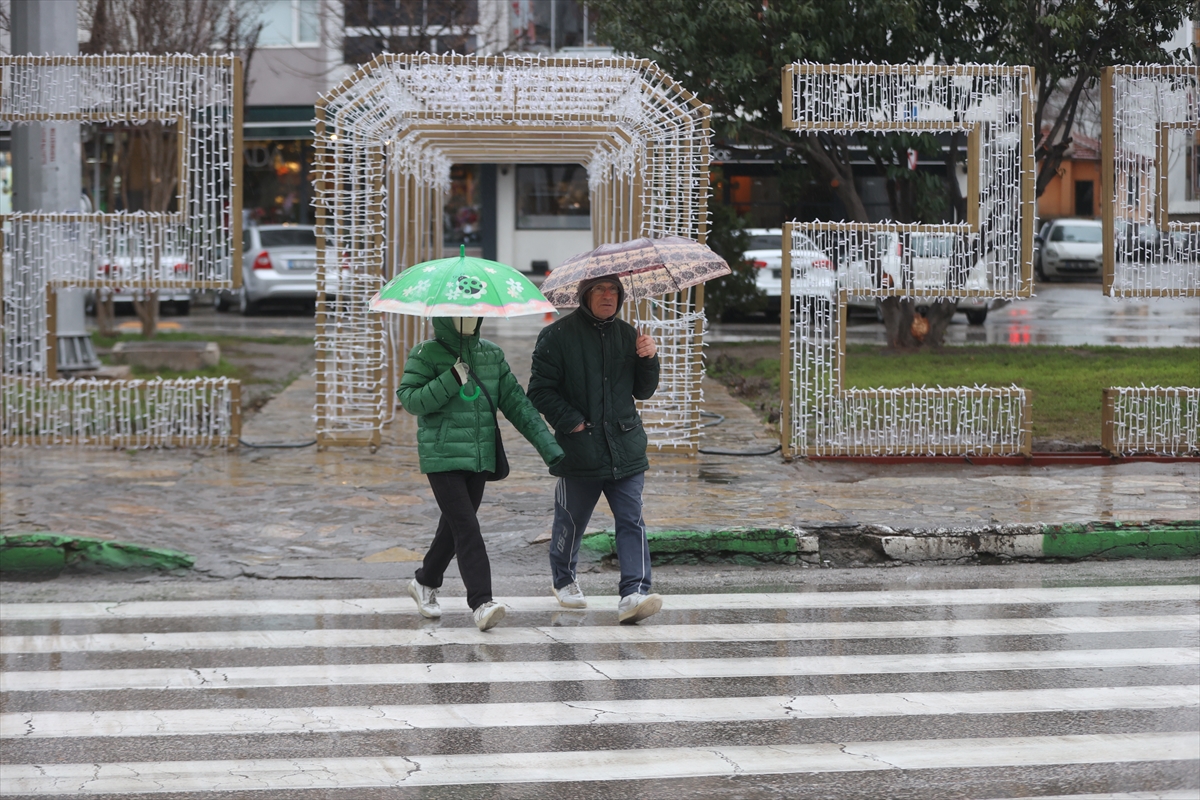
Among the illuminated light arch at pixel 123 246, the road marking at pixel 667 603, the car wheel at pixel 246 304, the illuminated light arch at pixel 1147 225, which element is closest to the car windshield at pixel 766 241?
the car wheel at pixel 246 304

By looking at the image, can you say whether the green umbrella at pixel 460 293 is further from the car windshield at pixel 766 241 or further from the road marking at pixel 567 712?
the car windshield at pixel 766 241

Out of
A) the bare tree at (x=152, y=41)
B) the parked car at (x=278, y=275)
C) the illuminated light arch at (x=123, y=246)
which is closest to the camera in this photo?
the illuminated light arch at (x=123, y=246)

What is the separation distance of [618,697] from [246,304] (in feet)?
72.3

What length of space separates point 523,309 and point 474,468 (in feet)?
2.64

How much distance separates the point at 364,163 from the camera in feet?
38.6

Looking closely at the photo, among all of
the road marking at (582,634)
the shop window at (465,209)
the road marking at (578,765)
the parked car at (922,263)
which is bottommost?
the road marking at (578,765)

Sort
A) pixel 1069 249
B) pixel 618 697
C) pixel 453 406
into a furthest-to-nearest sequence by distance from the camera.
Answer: pixel 1069 249 → pixel 453 406 → pixel 618 697

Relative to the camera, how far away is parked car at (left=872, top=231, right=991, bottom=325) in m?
11.2

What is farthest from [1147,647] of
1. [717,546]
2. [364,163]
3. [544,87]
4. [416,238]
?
[416,238]

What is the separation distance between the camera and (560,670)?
20.7 ft

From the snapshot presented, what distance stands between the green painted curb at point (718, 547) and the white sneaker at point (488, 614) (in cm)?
171

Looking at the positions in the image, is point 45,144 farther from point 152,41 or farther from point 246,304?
point 246,304

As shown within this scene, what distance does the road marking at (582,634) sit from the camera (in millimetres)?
6773

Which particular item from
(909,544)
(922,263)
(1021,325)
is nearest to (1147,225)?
(922,263)
